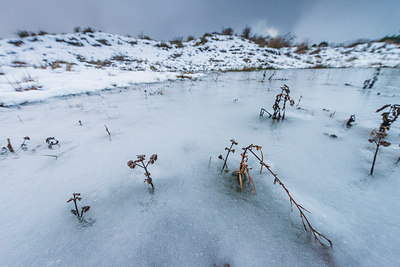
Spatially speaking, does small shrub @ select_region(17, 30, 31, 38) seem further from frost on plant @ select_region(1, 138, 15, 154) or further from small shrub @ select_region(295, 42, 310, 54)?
small shrub @ select_region(295, 42, 310, 54)

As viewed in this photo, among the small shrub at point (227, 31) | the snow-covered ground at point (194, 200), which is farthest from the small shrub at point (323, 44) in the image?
the snow-covered ground at point (194, 200)

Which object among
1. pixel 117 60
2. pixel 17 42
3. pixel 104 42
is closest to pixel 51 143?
pixel 117 60

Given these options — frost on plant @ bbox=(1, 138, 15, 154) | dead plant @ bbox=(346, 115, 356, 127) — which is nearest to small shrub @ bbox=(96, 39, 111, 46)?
frost on plant @ bbox=(1, 138, 15, 154)

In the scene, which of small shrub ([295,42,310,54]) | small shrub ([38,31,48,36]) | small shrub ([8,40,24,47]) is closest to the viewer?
small shrub ([8,40,24,47])

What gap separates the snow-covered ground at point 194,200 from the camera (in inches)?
31.9

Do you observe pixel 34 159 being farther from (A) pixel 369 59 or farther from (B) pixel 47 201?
(A) pixel 369 59

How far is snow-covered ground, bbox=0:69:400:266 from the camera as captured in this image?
812 millimetres

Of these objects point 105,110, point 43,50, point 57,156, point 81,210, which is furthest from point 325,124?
point 43,50

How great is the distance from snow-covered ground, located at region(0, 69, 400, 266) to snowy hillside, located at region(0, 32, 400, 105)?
11.7 ft

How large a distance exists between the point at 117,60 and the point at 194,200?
12.9m

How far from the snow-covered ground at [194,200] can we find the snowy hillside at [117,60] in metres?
3.55

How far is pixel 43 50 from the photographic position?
932 centimetres

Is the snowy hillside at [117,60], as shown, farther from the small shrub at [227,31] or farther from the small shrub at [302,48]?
the small shrub at [227,31]

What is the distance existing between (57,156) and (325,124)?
347 cm
